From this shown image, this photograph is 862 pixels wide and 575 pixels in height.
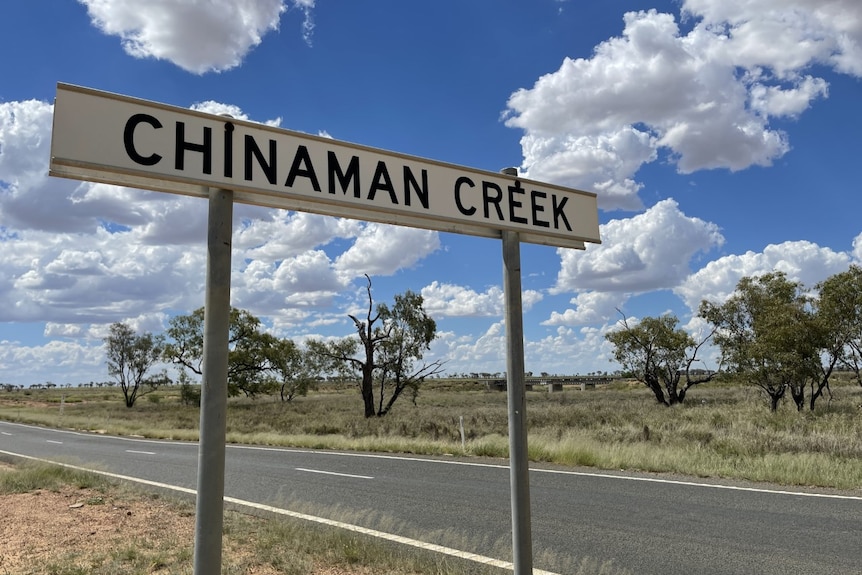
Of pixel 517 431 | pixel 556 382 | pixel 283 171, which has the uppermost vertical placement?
pixel 283 171

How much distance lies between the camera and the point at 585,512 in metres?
8.11

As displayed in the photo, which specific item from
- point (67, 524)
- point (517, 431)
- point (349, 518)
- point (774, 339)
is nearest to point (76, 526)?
point (67, 524)

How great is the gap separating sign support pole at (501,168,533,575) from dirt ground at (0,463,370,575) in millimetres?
2788

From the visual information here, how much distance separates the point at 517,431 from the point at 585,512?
6.03 meters

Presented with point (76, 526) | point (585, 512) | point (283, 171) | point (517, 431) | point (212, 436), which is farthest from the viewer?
point (585, 512)

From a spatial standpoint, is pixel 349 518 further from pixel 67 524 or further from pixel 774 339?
pixel 774 339

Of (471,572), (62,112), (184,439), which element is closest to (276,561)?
(471,572)

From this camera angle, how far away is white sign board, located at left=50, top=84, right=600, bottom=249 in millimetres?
2162

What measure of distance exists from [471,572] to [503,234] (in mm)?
3790

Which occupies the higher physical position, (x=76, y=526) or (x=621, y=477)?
(x=76, y=526)

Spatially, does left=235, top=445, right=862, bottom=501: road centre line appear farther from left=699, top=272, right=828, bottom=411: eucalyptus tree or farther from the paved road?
left=699, top=272, right=828, bottom=411: eucalyptus tree

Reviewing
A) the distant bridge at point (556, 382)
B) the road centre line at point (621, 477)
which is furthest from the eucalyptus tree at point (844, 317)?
the distant bridge at point (556, 382)

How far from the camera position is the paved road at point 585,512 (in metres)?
6.10

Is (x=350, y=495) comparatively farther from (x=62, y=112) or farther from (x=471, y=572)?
(x=62, y=112)
